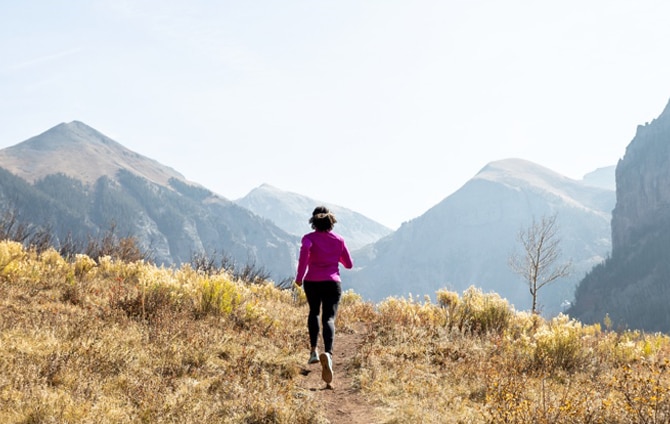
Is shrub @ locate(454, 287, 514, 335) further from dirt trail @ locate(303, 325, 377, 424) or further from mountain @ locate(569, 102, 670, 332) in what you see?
mountain @ locate(569, 102, 670, 332)

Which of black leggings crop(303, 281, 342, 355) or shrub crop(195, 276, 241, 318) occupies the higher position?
black leggings crop(303, 281, 342, 355)

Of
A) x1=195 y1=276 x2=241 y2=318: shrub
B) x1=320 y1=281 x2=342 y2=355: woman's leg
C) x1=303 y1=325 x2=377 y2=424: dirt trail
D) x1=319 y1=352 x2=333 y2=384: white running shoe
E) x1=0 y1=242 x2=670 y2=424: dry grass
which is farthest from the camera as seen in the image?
x1=195 y1=276 x2=241 y2=318: shrub

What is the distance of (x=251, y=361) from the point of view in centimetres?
593

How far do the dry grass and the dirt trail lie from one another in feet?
0.34

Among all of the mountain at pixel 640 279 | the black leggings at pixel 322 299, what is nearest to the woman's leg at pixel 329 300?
the black leggings at pixel 322 299

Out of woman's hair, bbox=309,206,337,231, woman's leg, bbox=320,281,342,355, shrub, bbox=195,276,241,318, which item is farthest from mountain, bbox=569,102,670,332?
woman's hair, bbox=309,206,337,231

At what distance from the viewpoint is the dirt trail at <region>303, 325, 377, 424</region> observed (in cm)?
481

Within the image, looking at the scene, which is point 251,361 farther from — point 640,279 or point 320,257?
point 640,279

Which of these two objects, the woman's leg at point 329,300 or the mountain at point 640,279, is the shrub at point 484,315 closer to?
the woman's leg at point 329,300

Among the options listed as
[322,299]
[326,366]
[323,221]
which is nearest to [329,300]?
[322,299]

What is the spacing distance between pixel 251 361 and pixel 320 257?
5.28 ft

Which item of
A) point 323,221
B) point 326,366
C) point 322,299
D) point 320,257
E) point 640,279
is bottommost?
point 640,279

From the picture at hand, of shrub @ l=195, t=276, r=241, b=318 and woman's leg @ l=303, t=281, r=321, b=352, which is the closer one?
woman's leg @ l=303, t=281, r=321, b=352

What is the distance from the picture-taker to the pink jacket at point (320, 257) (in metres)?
6.09
